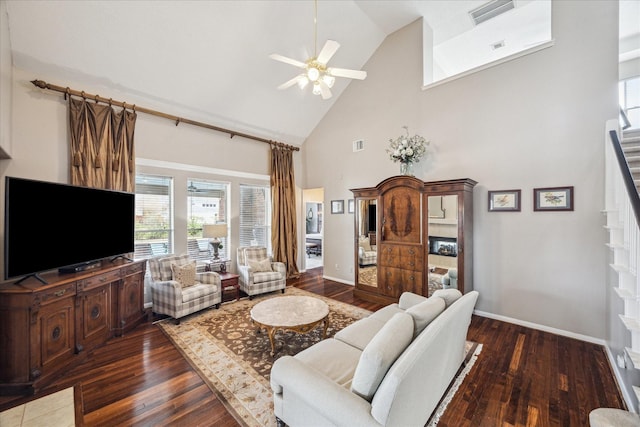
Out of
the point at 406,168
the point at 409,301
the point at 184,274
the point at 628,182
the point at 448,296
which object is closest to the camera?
the point at 628,182

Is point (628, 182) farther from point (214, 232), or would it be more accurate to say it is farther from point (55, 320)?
point (55, 320)

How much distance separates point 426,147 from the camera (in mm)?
4422

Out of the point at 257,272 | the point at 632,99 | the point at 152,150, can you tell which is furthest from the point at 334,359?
the point at 632,99

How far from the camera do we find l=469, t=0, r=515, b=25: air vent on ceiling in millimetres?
3922

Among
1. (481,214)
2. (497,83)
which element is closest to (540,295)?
(481,214)

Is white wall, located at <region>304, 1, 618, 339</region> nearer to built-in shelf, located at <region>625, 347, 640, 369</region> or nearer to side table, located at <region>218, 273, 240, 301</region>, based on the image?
built-in shelf, located at <region>625, 347, 640, 369</region>

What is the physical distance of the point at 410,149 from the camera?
13.8ft

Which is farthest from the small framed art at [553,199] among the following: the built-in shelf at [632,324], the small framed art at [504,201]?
the built-in shelf at [632,324]

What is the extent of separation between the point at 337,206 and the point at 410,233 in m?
2.12

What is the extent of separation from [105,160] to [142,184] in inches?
26.6

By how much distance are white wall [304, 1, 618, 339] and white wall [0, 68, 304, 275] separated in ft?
10.9

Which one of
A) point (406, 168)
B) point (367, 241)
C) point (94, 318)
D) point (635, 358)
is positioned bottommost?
point (94, 318)

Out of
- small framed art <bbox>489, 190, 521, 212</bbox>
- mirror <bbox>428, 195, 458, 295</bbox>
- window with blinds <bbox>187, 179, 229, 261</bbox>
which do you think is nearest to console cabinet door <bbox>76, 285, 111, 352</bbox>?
window with blinds <bbox>187, 179, 229, 261</bbox>

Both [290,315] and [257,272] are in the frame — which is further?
[257,272]
